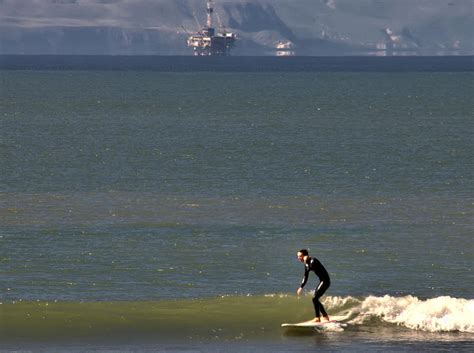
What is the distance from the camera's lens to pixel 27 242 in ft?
148

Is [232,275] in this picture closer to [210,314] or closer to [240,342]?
[210,314]

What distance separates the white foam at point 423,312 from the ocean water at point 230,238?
54 millimetres

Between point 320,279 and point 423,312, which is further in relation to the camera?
point 423,312

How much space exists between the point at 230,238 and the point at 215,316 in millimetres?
12808

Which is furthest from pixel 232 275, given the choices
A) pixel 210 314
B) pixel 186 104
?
pixel 186 104

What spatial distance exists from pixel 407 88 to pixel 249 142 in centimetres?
11149

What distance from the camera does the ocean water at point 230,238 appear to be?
31516 millimetres

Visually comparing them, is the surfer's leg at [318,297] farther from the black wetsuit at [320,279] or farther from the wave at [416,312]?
the wave at [416,312]

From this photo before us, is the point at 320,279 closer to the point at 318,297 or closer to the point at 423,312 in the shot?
the point at 318,297

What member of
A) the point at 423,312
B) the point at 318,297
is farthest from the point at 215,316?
the point at 423,312

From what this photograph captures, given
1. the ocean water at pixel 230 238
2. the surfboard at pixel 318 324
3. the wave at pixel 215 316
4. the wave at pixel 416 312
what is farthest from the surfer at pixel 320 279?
the wave at pixel 416 312

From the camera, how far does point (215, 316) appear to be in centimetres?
3331

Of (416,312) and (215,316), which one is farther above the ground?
(416,312)

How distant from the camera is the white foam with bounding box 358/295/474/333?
30.7m
